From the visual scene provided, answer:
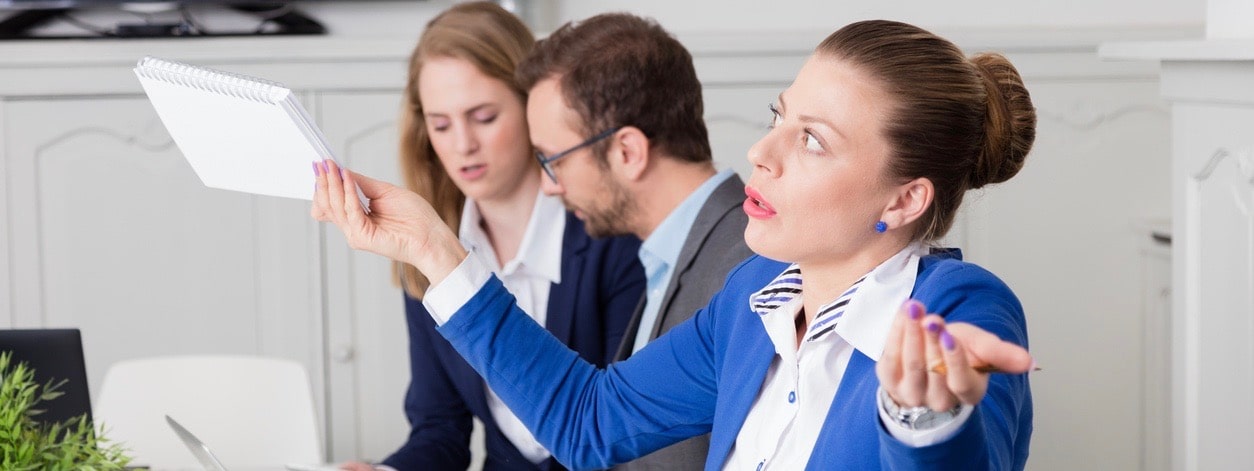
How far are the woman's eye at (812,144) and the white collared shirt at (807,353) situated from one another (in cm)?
12

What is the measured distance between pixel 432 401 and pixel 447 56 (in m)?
0.55

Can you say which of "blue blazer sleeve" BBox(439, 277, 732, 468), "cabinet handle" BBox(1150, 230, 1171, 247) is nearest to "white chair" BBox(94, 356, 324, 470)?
"blue blazer sleeve" BBox(439, 277, 732, 468)

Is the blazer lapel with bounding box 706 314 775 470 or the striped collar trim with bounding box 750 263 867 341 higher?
the striped collar trim with bounding box 750 263 867 341

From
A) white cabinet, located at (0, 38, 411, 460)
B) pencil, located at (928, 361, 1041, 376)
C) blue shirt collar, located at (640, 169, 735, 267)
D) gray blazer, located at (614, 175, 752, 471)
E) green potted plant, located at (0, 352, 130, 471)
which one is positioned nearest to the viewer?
pencil, located at (928, 361, 1041, 376)

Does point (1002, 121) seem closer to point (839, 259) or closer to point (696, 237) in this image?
point (839, 259)

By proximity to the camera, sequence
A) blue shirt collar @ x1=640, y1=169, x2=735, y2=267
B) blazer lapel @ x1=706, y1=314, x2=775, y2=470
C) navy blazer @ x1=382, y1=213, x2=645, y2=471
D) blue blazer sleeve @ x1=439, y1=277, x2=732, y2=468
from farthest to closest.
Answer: navy blazer @ x1=382, y1=213, x2=645, y2=471, blue shirt collar @ x1=640, y1=169, x2=735, y2=267, blue blazer sleeve @ x1=439, y1=277, x2=732, y2=468, blazer lapel @ x1=706, y1=314, x2=775, y2=470

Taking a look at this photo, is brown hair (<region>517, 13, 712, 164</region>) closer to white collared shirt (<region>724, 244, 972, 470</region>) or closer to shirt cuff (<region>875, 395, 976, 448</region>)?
white collared shirt (<region>724, 244, 972, 470</region>)

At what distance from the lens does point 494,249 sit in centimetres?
212

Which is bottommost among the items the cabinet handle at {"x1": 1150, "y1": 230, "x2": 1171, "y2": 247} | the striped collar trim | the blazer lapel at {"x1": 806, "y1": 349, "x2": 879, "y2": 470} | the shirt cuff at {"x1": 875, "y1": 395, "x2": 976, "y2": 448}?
the cabinet handle at {"x1": 1150, "y1": 230, "x2": 1171, "y2": 247}

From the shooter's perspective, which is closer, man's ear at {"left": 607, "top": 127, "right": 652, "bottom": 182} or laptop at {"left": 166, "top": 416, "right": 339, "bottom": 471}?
laptop at {"left": 166, "top": 416, "right": 339, "bottom": 471}

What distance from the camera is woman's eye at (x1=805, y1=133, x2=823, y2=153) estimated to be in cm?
112

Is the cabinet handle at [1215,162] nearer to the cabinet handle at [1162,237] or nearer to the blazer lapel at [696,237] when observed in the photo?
the blazer lapel at [696,237]

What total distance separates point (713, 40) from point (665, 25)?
40 cm

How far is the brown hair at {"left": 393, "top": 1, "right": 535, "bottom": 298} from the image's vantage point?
79.6 inches
